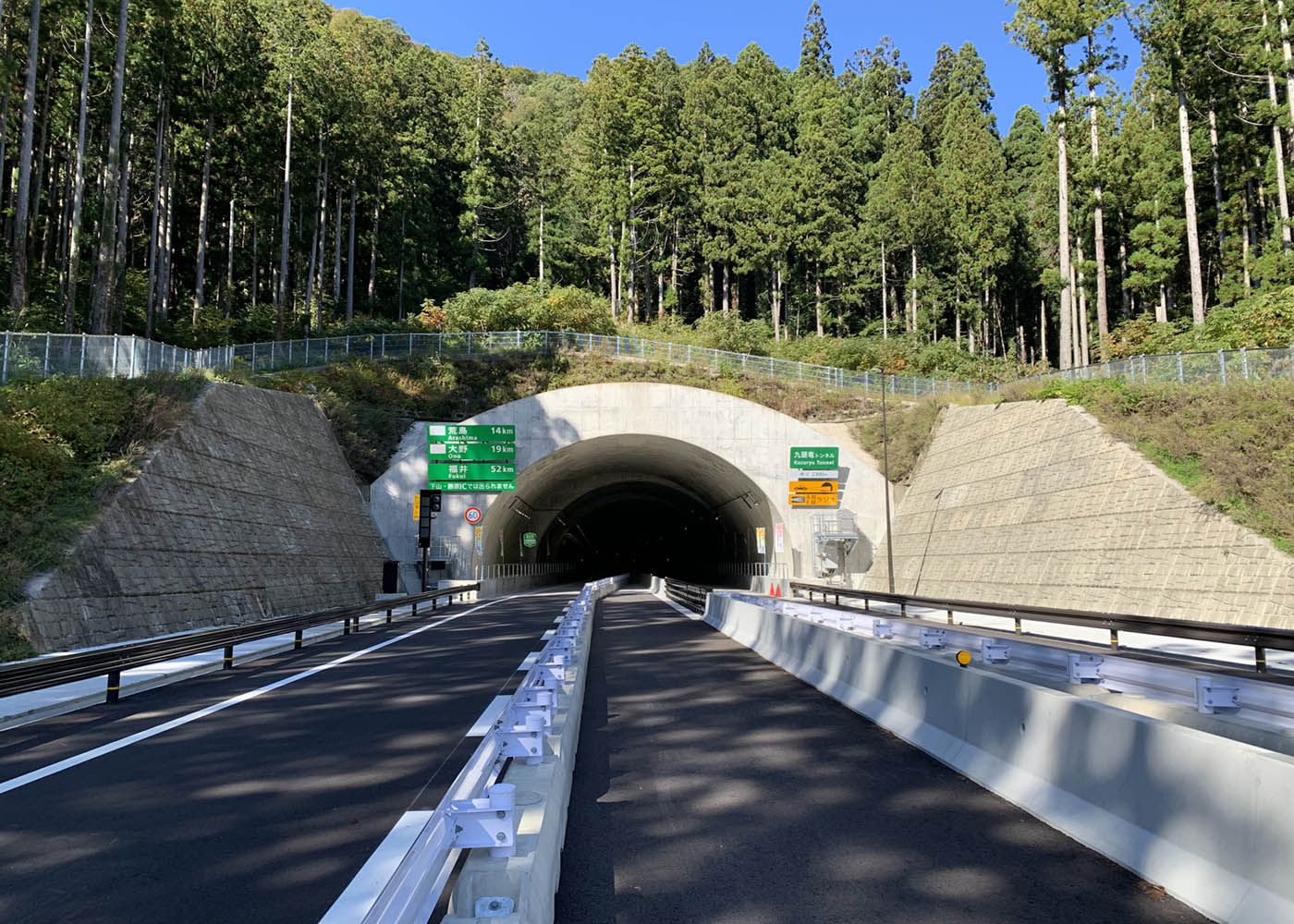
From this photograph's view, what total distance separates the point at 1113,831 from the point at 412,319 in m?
59.6

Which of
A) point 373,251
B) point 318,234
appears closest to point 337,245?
point 318,234

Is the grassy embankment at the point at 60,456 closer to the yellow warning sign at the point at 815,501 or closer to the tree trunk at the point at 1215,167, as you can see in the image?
the yellow warning sign at the point at 815,501

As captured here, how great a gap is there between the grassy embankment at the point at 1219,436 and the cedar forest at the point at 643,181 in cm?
1559

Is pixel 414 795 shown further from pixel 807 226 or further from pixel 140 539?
pixel 807 226

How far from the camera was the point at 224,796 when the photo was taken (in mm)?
6387

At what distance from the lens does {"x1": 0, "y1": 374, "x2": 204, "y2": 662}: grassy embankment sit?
52.8 feet

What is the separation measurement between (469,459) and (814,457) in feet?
53.8

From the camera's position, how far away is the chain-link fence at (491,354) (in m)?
23.3

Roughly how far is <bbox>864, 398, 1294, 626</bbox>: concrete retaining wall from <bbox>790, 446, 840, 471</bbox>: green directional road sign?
12.7 feet

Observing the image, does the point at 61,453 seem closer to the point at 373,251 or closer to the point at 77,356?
the point at 77,356

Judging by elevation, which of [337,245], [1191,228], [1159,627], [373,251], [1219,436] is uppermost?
[373,251]

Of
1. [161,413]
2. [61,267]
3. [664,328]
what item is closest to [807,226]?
[664,328]

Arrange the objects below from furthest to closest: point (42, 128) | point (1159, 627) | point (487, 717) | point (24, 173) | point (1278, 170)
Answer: point (42, 128), point (1278, 170), point (24, 173), point (1159, 627), point (487, 717)

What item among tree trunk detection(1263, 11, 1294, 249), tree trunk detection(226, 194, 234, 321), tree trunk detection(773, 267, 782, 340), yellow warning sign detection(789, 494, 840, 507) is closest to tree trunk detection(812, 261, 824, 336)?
tree trunk detection(773, 267, 782, 340)
